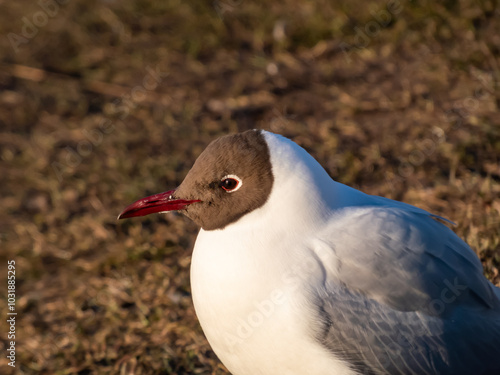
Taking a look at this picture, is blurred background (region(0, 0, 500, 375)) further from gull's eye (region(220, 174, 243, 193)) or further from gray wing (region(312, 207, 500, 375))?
gull's eye (region(220, 174, 243, 193))

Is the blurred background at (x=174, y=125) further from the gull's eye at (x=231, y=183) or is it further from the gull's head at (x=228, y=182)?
the gull's eye at (x=231, y=183)

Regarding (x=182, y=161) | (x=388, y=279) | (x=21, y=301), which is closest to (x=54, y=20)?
(x=182, y=161)

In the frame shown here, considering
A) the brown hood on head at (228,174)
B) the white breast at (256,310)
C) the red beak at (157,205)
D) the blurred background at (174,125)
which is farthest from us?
the blurred background at (174,125)

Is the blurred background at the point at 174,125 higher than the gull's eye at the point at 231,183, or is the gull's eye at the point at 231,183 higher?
the gull's eye at the point at 231,183

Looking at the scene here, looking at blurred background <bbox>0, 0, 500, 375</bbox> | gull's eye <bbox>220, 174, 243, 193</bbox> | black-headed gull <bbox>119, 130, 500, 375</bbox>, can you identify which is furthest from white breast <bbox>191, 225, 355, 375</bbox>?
blurred background <bbox>0, 0, 500, 375</bbox>

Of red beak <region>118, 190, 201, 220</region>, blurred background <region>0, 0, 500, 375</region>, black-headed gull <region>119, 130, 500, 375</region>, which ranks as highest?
black-headed gull <region>119, 130, 500, 375</region>

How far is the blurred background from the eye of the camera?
150 inches

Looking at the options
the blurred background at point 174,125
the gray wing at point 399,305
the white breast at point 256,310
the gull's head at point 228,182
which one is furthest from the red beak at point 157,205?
the blurred background at point 174,125

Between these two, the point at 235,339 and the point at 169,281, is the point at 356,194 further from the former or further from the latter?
the point at 169,281

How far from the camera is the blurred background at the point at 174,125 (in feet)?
12.5

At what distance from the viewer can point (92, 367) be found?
3.47 metres

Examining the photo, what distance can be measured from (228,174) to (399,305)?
85 centimetres

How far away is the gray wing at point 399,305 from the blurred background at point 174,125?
2.90 feet

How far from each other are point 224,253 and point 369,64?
3.62 metres
